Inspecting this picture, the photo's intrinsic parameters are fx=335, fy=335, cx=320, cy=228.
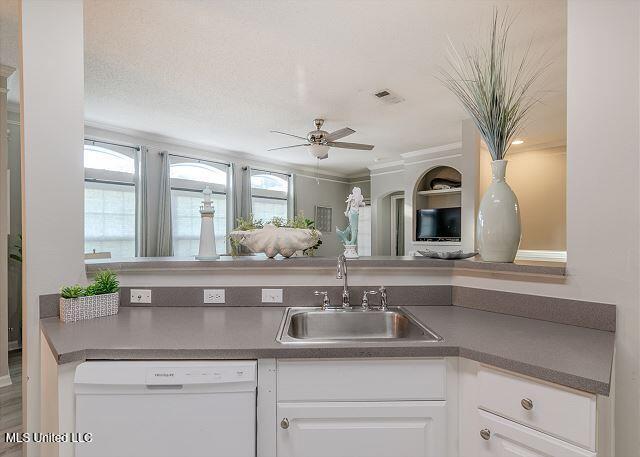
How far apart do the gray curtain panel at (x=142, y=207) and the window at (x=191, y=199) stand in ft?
1.36

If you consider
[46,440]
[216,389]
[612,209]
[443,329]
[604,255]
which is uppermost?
[612,209]

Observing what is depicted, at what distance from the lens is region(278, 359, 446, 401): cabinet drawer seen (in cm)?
111

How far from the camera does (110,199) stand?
4414 millimetres

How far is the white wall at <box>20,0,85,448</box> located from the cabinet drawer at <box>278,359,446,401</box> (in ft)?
3.73

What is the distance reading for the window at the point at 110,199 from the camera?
4.23 metres

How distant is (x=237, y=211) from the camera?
5.87 metres

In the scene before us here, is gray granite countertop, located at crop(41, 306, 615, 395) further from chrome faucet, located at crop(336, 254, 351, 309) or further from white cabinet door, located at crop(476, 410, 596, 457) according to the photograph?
chrome faucet, located at crop(336, 254, 351, 309)

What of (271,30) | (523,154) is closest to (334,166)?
(523,154)

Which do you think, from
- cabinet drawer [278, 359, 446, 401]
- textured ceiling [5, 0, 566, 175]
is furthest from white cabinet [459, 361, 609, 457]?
textured ceiling [5, 0, 566, 175]

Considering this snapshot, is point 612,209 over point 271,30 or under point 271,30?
under

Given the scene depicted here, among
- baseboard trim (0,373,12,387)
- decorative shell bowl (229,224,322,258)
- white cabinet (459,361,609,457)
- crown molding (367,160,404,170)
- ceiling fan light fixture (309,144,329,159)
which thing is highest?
crown molding (367,160,404,170)

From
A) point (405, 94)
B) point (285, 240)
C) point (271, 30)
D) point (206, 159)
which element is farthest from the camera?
point (206, 159)

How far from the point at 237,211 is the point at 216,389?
5013mm

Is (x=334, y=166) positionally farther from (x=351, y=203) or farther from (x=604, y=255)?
(x=604, y=255)
